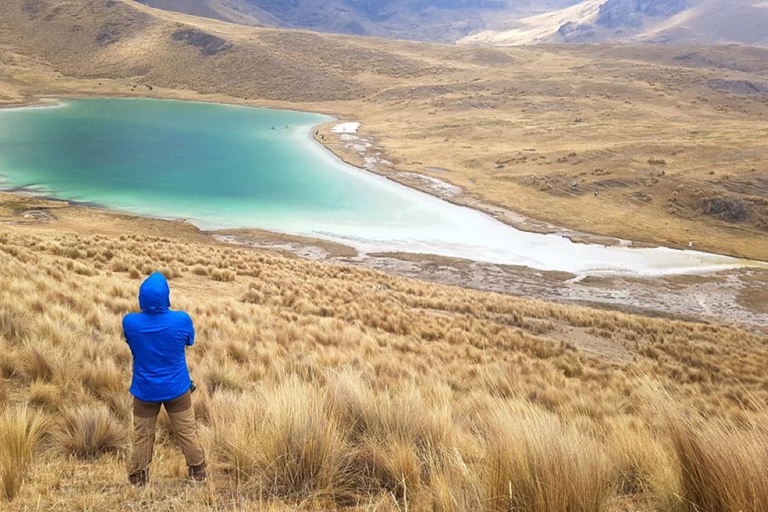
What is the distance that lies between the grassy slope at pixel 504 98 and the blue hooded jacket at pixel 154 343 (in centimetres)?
2972

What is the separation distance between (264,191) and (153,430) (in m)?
31.7

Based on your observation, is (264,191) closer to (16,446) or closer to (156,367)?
(156,367)

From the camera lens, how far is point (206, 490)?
2.97 meters

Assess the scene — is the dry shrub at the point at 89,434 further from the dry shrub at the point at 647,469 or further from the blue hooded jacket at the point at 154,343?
the dry shrub at the point at 647,469

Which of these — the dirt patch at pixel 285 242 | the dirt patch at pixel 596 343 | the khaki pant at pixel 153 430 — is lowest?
the dirt patch at pixel 596 343

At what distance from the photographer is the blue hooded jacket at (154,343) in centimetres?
352

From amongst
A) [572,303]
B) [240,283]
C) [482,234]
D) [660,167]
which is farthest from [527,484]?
[660,167]

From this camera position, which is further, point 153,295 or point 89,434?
point 89,434

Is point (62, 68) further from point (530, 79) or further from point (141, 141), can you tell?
point (530, 79)

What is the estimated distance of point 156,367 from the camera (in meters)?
3.57

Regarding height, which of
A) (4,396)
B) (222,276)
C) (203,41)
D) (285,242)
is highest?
(203,41)

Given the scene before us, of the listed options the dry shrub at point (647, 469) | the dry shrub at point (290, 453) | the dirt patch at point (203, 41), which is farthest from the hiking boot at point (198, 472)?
the dirt patch at point (203, 41)

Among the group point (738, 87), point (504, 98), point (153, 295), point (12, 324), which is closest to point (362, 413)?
point (153, 295)

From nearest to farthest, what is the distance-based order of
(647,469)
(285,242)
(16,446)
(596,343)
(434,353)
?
(16,446) < (647,469) < (434,353) < (596,343) < (285,242)
